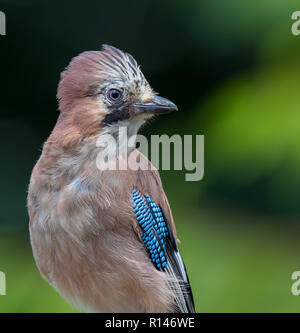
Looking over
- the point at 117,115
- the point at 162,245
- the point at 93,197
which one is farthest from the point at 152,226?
the point at 117,115

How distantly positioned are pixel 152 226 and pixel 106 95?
533 mm

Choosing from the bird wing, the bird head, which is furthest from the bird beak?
the bird wing

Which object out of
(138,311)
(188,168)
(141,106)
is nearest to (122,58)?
(141,106)

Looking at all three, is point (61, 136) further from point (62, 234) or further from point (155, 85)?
point (155, 85)

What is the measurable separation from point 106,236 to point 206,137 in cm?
119

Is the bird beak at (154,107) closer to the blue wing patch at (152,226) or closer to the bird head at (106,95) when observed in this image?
the bird head at (106,95)

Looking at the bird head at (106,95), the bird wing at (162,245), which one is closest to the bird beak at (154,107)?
the bird head at (106,95)

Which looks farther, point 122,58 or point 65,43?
point 65,43

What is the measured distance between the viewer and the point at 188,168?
3.65 meters

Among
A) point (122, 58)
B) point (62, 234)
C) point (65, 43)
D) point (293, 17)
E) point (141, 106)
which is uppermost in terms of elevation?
point (65, 43)

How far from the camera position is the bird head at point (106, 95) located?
2.23 meters

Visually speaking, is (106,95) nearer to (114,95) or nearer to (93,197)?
(114,95)

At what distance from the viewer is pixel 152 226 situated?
2.46 m

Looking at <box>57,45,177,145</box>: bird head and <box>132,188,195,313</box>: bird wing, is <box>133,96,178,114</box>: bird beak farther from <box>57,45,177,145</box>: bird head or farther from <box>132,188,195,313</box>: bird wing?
<box>132,188,195,313</box>: bird wing
